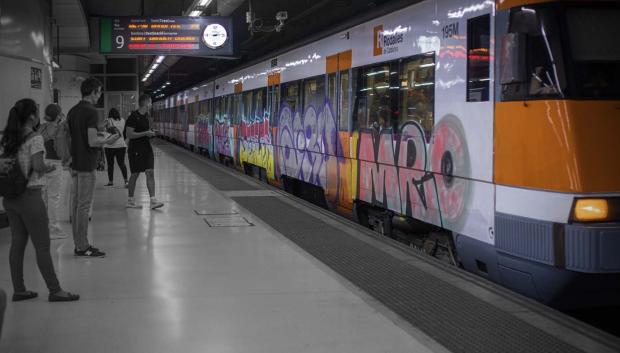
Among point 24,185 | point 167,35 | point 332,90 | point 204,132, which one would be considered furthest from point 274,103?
point 204,132

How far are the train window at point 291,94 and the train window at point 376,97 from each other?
3536 millimetres

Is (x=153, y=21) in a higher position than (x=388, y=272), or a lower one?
higher

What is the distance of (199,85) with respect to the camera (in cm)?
2762

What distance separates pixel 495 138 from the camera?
19.4ft

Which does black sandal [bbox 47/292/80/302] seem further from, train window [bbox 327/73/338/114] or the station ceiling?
the station ceiling

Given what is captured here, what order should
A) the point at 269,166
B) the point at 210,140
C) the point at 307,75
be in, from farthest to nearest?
the point at 210,140
the point at 269,166
the point at 307,75

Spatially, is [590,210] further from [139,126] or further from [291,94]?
[291,94]

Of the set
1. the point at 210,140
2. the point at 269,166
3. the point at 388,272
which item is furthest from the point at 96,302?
the point at 210,140

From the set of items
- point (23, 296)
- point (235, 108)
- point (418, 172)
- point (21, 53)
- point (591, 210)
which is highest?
point (21, 53)

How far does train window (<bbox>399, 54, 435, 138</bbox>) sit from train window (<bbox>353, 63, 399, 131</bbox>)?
0.19m

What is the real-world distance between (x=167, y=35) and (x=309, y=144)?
303 inches

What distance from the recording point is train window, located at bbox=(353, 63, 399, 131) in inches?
321

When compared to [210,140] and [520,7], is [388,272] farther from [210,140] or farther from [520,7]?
[210,140]

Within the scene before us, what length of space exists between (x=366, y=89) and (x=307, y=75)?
10.9 ft
